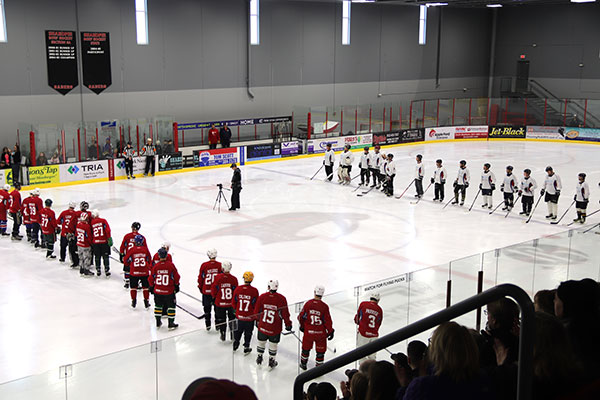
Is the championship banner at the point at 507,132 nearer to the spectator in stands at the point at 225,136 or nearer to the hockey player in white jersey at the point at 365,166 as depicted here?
the spectator in stands at the point at 225,136

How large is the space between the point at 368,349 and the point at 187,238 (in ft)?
48.5

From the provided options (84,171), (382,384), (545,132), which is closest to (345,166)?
(84,171)

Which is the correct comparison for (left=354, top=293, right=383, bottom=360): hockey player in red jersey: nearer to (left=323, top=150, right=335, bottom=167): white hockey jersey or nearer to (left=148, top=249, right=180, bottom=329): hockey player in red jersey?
(left=148, top=249, right=180, bottom=329): hockey player in red jersey

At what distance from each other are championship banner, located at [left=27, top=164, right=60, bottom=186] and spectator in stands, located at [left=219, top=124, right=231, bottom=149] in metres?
7.74

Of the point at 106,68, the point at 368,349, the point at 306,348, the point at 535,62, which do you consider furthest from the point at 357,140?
the point at 368,349

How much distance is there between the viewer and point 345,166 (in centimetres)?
2488

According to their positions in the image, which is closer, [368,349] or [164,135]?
[368,349]

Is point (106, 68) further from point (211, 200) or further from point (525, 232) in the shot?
point (525, 232)

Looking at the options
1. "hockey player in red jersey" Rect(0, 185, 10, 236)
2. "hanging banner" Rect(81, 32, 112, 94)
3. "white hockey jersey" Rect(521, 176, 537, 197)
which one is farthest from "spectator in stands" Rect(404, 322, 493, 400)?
"hanging banner" Rect(81, 32, 112, 94)

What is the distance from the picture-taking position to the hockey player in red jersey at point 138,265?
1222cm

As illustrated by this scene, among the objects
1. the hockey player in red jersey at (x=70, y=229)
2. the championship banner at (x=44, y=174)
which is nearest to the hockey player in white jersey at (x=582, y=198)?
the hockey player in red jersey at (x=70, y=229)

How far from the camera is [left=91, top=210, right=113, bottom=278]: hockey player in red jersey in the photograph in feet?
45.5

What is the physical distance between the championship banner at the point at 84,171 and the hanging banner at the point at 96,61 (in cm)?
411

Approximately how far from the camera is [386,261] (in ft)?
51.4
